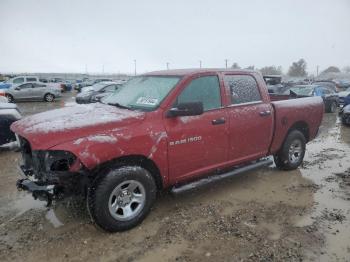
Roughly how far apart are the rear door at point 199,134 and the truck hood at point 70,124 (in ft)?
1.88

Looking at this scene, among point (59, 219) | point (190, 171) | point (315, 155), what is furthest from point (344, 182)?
point (59, 219)

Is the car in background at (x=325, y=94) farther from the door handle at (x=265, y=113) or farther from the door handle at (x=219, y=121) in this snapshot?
the door handle at (x=219, y=121)

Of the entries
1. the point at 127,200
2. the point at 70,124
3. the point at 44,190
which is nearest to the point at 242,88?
the point at 127,200

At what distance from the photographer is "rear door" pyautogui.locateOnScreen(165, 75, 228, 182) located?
446 centimetres

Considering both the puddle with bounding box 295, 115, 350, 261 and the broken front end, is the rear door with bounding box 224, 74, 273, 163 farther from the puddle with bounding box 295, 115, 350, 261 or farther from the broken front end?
the broken front end

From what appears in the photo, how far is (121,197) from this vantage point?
414 centimetres

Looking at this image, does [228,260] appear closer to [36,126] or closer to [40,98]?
[36,126]

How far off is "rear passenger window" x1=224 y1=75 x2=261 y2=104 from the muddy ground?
1516mm

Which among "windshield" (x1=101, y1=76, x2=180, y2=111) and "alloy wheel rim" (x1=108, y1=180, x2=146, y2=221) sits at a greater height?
"windshield" (x1=101, y1=76, x2=180, y2=111)

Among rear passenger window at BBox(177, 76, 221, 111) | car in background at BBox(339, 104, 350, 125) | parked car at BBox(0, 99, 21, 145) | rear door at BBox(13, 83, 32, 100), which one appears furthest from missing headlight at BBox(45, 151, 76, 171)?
rear door at BBox(13, 83, 32, 100)

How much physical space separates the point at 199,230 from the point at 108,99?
254 centimetres

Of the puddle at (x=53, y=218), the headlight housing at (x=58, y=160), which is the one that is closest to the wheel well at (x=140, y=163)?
the headlight housing at (x=58, y=160)

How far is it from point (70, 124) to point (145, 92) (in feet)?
4.36

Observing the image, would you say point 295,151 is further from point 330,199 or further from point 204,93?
point 204,93
